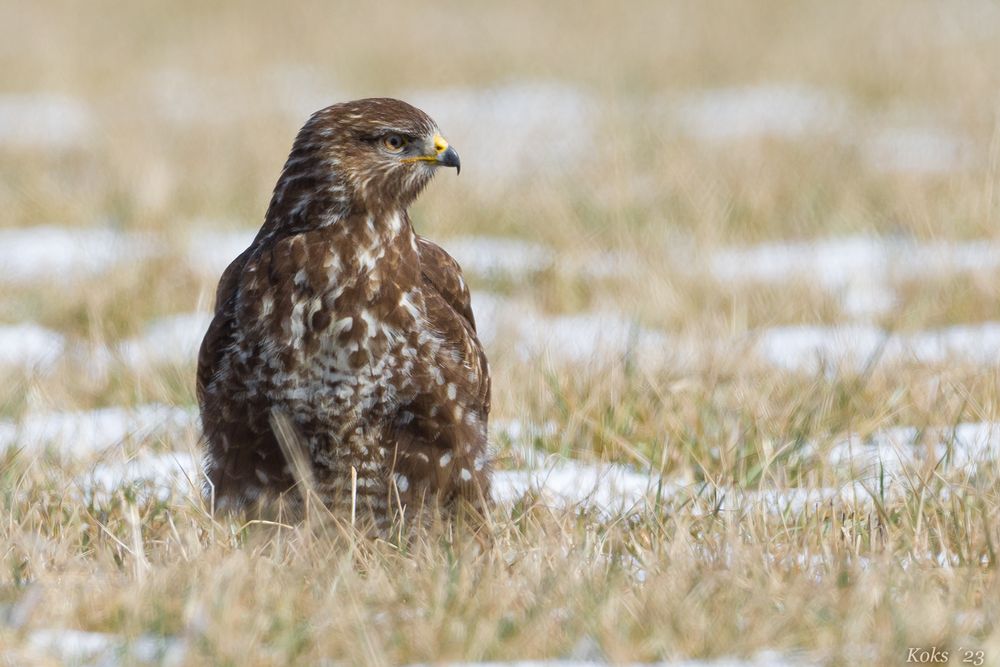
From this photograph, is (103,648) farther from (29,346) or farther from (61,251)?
(61,251)

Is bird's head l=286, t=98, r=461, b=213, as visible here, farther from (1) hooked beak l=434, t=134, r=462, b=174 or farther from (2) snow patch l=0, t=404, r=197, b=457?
(2) snow patch l=0, t=404, r=197, b=457

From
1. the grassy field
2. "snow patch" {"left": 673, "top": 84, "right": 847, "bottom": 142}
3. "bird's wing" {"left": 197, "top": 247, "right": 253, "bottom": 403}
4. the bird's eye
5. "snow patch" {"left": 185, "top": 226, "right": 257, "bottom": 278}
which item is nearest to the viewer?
the grassy field

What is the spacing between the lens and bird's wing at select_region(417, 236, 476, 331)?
4758 mm

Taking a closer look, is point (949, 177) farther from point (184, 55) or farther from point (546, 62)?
point (184, 55)

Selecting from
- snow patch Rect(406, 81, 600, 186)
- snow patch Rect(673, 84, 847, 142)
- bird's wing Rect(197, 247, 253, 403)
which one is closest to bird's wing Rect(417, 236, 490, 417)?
bird's wing Rect(197, 247, 253, 403)

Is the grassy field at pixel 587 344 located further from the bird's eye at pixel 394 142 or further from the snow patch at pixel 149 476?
the bird's eye at pixel 394 142

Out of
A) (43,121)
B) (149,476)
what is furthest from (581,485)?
(43,121)

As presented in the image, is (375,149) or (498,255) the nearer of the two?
Answer: (375,149)

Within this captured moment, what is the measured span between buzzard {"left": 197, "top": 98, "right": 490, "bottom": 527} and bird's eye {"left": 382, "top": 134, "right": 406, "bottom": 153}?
1.7 inches

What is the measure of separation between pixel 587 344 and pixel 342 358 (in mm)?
2499

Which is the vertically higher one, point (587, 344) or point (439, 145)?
point (439, 145)

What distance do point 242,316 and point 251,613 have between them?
123cm

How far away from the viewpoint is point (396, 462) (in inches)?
173

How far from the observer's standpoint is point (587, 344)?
6.64m
